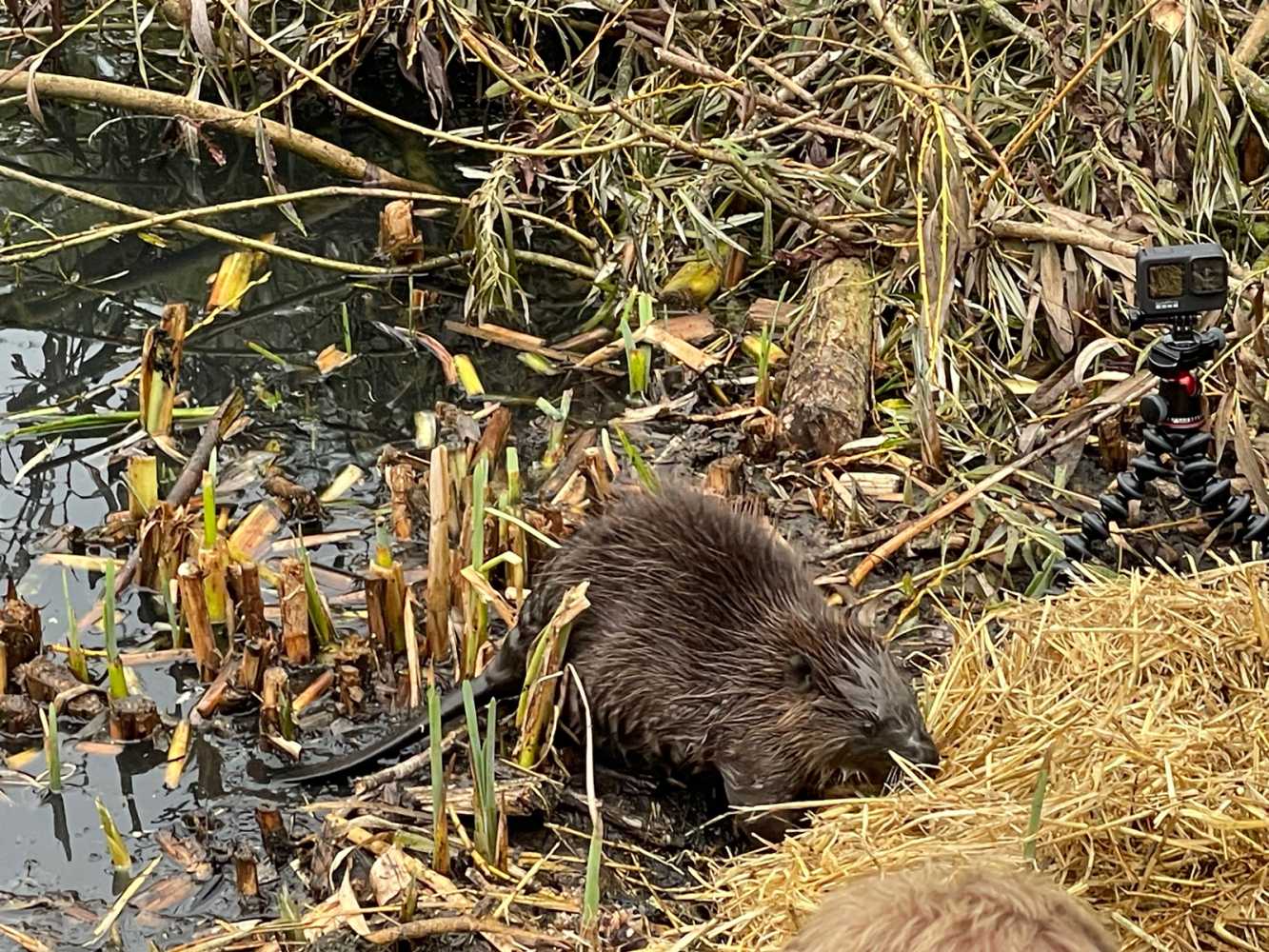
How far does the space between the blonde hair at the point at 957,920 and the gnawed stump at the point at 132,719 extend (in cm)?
204

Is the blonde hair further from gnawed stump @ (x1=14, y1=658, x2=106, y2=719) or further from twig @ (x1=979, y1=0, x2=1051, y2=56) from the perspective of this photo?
twig @ (x1=979, y1=0, x2=1051, y2=56)

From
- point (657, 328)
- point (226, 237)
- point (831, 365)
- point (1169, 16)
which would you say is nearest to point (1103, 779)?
point (831, 365)

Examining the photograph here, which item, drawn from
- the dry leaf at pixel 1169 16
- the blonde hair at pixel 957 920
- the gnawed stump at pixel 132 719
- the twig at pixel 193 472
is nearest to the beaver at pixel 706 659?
the gnawed stump at pixel 132 719

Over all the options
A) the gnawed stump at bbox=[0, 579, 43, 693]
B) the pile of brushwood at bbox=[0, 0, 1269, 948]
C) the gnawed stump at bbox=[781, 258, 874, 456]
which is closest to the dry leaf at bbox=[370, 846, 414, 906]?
the pile of brushwood at bbox=[0, 0, 1269, 948]

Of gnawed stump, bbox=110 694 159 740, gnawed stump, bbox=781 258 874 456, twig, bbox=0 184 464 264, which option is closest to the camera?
gnawed stump, bbox=110 694 159 740

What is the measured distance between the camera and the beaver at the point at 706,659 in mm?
3111

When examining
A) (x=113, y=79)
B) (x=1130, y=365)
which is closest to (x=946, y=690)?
(x=1130, y=365)

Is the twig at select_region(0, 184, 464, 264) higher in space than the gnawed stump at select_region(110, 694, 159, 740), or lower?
higher

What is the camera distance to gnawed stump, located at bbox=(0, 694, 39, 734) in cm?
339

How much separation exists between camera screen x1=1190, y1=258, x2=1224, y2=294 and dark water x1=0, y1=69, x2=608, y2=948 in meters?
1.71

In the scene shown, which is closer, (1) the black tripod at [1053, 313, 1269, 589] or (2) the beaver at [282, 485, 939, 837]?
(2) the beaver at [282, 485, 939, 837]

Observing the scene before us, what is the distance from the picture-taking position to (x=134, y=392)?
4621 millimetres

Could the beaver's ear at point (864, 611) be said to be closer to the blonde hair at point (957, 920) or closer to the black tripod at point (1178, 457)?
the black tripod at point (1178, 457)

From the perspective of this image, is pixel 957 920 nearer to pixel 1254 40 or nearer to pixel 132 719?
pixel 132 719
